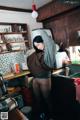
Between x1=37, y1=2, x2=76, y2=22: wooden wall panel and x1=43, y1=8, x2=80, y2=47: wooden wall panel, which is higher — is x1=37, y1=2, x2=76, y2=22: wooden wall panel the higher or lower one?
the higher one

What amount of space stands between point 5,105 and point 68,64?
69.8 inches

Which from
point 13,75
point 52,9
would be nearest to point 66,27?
point 52,9

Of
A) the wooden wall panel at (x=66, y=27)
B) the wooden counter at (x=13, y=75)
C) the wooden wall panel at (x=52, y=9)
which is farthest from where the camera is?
the wooden wall panel at (x=66, y=27)

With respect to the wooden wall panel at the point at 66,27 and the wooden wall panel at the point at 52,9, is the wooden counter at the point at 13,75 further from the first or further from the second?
the wooden wall panel at the point at 52,9

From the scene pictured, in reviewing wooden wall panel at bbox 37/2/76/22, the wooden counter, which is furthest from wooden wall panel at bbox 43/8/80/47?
the wooden counter

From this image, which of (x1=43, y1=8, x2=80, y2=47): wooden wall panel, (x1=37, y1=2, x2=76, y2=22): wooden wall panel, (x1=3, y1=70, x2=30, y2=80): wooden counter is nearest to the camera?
(x1=3, y1=70, x2=30, y2=80): wooden counter

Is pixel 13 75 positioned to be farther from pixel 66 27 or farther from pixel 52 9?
pixel 52 9

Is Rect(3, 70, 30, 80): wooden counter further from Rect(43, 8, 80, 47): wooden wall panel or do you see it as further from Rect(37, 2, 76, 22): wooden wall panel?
Rect(37, 2, 76, 22): wooden wall panel

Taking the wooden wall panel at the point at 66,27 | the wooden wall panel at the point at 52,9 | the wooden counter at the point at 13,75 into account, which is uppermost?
the wooden wall panel at the point at 52,9

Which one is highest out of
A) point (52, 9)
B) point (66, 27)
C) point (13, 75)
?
point (52, 9)

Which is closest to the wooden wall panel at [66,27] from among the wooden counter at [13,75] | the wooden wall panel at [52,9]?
the wooden wall panel at [52,9]

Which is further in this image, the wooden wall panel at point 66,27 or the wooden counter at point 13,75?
the wooden wall panel at point 66,27

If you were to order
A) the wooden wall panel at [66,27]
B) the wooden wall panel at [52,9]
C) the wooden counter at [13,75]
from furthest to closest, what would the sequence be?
the wooden wall panel at [66,27], the wooden wall panel at [52,9], the wooden counter at [13,75]

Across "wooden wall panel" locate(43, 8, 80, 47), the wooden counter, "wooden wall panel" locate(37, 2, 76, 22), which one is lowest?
the wooden counter
